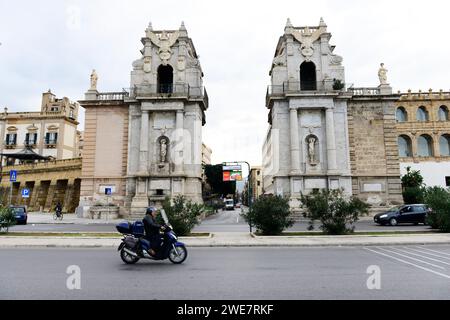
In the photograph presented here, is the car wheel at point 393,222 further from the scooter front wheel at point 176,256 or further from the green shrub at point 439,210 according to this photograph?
the scooter front wheel at point 176,256

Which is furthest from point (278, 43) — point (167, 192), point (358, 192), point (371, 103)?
point (167, 192)

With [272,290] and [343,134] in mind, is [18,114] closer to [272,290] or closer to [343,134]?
[343,134]

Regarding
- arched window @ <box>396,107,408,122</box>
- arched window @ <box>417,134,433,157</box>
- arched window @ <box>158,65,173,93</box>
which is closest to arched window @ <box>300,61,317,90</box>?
arched window @ <box>158,65,173,93</box>

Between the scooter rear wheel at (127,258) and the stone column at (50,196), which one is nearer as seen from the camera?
the scooter rear wheel at (127,258)

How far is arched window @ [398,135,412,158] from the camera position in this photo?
147 ft

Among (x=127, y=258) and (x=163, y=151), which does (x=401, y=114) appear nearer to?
(x=163, y=151)

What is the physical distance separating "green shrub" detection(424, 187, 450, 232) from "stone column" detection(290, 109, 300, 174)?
12.6 metres

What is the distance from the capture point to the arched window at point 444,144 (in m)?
44.6

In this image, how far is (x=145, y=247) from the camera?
9.33 meters

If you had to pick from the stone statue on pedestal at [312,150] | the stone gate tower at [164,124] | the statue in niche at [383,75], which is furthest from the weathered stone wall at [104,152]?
the statue in niche at [383,75]

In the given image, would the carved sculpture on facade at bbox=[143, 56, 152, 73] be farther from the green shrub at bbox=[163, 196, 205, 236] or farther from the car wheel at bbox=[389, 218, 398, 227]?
the car wheel at bbox=[389, 218, 398, 227]

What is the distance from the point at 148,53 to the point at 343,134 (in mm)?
21895

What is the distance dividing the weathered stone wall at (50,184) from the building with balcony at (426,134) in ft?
152
